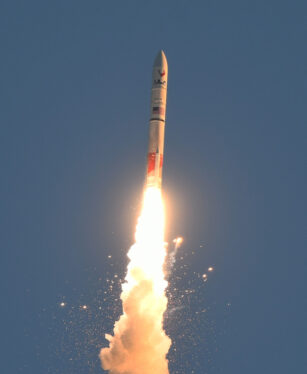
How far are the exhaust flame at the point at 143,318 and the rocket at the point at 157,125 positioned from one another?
1.23m

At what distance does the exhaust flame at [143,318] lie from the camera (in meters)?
82.0

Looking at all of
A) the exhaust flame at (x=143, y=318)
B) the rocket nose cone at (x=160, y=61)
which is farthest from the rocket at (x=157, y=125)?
the exhaust flame at (x=143, y=318)

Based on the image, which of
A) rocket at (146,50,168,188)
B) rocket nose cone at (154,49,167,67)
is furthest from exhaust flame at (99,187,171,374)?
rocket nose cone at (154,49,167,67)

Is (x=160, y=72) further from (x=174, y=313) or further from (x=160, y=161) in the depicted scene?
(x=174, y=313)

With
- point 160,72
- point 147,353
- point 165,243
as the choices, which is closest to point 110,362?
point 147,353

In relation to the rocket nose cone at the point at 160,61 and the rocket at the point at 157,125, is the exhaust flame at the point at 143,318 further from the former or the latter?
the rocket nose cone at the point at 160,61

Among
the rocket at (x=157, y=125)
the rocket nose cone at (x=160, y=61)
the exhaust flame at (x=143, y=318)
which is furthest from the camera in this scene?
the rocket nose cone at (x=160, y=61)

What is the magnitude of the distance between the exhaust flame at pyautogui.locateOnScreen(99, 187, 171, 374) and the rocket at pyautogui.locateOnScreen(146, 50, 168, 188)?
1.23 metres

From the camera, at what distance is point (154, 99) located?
281 ft

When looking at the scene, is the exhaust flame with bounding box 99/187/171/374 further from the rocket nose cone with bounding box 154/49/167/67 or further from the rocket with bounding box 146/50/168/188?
the rocket nose cone with bounding box 154/49/167/67

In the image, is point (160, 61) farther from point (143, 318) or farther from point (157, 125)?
point (143, 318)

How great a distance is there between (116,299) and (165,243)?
35.2ft

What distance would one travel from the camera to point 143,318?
82.4 m

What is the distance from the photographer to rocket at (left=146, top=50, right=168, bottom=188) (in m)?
83.8
